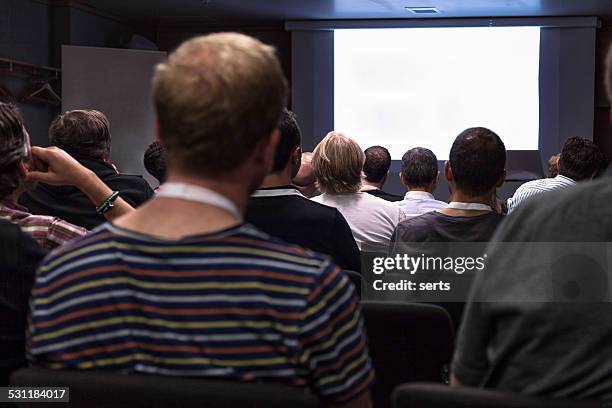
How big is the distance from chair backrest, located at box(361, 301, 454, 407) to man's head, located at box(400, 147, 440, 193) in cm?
238

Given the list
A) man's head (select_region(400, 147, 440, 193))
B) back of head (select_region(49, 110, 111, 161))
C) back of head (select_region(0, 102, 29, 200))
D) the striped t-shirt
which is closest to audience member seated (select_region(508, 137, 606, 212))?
man's head (select_region(400, 147, 440, 193))

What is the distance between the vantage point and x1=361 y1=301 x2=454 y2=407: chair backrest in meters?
2.00

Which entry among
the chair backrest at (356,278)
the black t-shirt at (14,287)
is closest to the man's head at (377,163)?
the chair backrest at (356,278)

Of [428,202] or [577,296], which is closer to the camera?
[577,296]

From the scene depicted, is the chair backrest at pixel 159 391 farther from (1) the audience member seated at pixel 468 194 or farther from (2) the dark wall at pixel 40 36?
(2) the dark wall at pixel 40 36

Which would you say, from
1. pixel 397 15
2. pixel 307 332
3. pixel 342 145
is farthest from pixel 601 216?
pixel 397 15

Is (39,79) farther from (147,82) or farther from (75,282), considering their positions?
(75,282)

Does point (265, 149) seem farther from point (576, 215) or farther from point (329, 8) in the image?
point (329, 8)

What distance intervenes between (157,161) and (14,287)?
2.73 m

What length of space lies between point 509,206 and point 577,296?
176 inches

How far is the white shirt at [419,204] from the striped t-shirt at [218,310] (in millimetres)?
3152

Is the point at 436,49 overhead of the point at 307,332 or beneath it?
overhead

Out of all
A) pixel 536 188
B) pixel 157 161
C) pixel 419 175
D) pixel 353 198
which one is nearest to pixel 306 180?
pixel 419 175

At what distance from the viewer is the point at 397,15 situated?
9656mm
